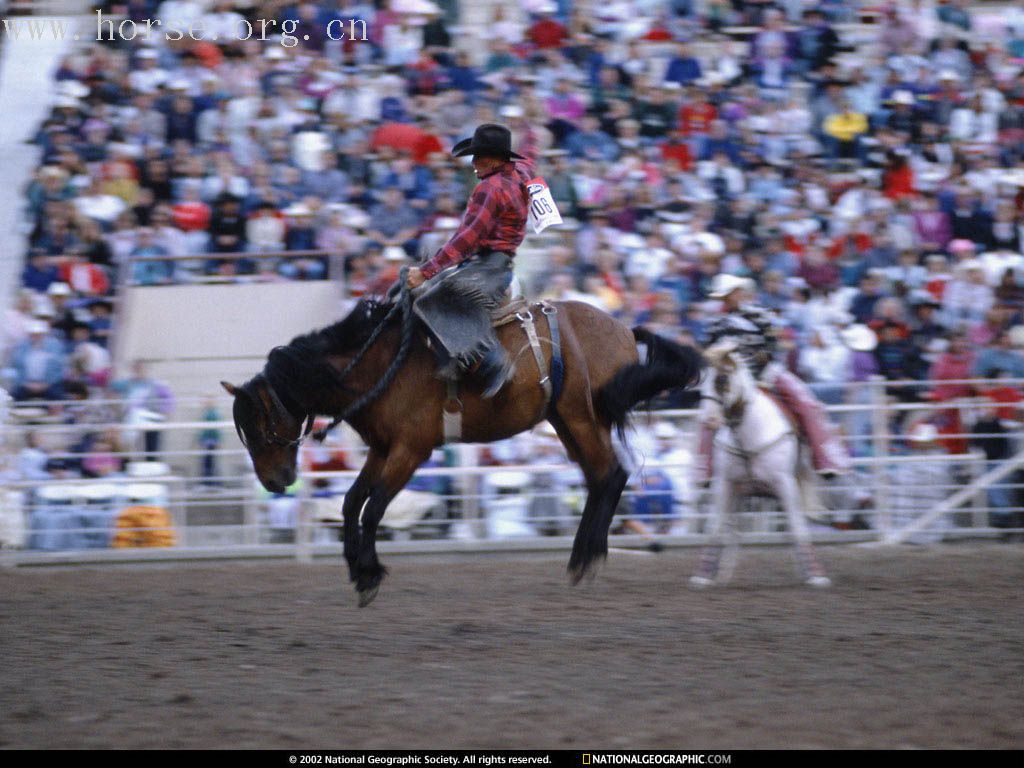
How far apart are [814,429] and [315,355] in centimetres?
Result: 293

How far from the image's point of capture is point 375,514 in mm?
7234

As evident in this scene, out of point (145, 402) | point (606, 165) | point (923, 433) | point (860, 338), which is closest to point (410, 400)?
point (145, 402)

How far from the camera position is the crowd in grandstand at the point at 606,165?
38.0 ft

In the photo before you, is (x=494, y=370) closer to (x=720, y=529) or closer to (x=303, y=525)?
(x=720, y=529)

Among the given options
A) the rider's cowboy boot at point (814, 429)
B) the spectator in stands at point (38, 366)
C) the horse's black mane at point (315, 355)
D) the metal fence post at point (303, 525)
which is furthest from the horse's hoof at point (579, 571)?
the spectator in stands at point (38, 366)

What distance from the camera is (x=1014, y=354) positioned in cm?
1092

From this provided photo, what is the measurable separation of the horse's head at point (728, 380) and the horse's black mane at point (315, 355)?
72.6 inches

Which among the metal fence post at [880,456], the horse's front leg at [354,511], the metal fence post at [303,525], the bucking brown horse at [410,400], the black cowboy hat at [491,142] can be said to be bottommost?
the metal fence post at [303,525]

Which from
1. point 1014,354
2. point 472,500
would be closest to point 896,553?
point 1014,354

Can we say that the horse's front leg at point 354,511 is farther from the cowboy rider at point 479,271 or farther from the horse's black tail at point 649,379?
the horse's black tail at point 649,379

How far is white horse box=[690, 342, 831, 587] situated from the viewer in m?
8.10

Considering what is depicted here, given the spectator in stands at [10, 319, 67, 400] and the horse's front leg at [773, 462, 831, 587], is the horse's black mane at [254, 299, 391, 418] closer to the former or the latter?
the horse's front leg at [773, 462, 831, 587]
